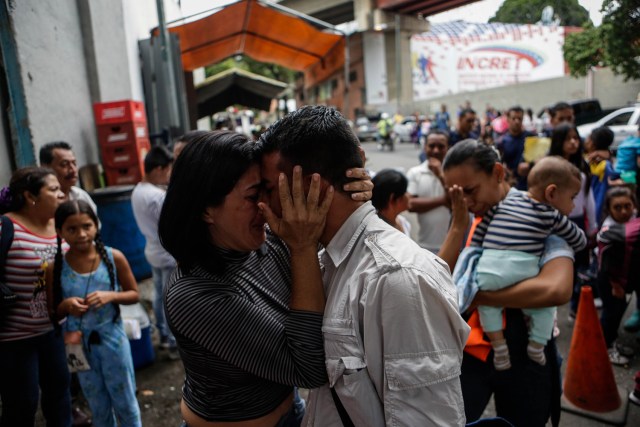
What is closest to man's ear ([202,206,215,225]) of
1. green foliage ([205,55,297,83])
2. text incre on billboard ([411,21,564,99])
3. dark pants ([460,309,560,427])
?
dark pants ([460,309,560,427])

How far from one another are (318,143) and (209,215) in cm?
47

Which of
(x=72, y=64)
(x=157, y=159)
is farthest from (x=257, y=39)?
(x=157, y=159)

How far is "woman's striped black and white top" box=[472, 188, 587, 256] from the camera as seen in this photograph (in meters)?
2.01

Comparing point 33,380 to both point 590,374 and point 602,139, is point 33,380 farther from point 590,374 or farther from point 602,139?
point 602,139

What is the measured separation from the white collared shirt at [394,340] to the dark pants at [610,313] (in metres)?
3.32

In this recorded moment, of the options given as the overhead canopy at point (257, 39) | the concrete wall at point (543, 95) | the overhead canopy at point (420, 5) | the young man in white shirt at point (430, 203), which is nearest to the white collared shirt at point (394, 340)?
the young man in white shirt at point (430, 203)

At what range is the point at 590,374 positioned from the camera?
3227 mm

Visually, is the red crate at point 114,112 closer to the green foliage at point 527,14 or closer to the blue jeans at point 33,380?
the blue jeans at point 33,380

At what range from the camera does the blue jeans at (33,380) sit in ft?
8.45

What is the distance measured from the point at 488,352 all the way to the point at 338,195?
127 centimetres

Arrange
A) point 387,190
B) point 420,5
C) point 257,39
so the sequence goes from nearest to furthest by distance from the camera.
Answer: point 387,190
point 257,39
point 420,5

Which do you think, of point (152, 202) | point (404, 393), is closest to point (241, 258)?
point (404, 393)

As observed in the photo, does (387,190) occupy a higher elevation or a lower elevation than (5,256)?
higher

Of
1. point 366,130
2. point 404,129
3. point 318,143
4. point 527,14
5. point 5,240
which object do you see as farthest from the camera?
point 527,14
